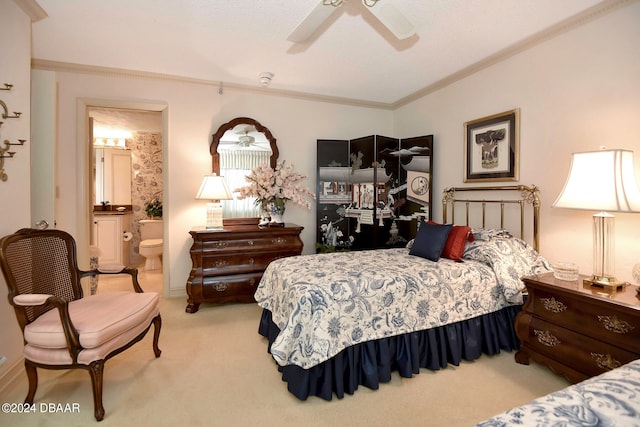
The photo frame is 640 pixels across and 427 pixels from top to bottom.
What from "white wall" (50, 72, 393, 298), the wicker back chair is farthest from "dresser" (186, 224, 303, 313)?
the wicker back chair

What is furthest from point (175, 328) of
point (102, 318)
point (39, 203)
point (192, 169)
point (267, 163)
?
point (267, 163)

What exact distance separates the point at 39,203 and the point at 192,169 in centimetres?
150

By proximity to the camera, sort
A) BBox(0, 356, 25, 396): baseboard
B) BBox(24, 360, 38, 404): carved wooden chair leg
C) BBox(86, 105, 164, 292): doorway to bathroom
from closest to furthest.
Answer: BBox(24, 360, 38, 404): carved wooden chair leg → BBox(0, 356, 25, 396): baseboard → BBox(86, 105, 164, 292): doorway to bathroom

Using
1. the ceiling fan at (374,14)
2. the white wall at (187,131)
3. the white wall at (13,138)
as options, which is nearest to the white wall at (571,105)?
the ceiling fan at (374,14)

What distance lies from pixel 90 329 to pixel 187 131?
2.64 metres

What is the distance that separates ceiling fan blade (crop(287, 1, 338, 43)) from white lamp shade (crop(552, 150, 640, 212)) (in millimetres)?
1863

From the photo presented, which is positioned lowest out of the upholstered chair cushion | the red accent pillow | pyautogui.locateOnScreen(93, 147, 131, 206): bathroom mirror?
the upholstered chair cushion

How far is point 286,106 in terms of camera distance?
4.25 meters

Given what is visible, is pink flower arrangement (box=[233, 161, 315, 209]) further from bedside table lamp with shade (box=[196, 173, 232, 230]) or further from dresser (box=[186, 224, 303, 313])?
dresser (box=[186, 224, 303, 313])

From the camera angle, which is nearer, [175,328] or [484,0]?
[484,0]

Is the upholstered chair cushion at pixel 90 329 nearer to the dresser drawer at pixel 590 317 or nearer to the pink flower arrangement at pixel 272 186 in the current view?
the pink flower arrangement at pixel 272 186

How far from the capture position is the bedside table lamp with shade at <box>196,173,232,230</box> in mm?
3576

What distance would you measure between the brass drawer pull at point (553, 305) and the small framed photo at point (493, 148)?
1242 mm

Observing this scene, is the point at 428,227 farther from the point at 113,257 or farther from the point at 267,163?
the point at 113,257
